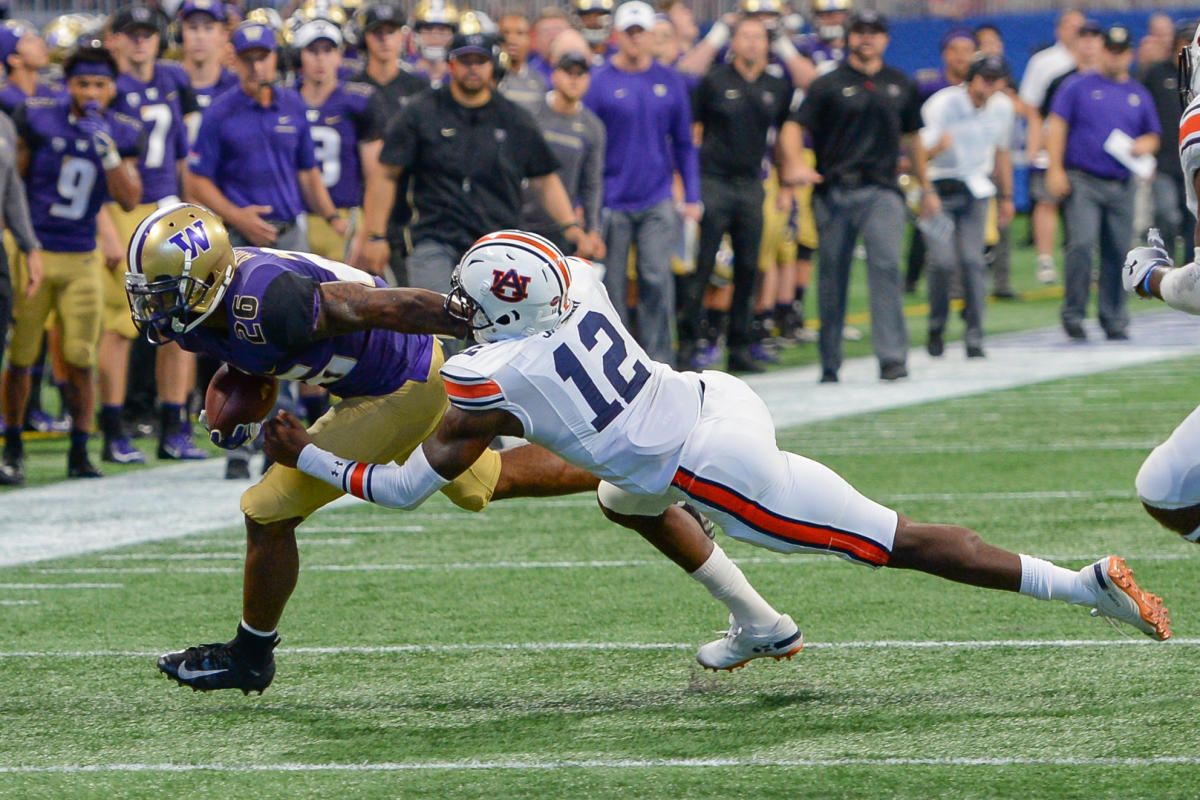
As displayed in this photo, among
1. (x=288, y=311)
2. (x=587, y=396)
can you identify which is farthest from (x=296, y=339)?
(x=587, y=396)

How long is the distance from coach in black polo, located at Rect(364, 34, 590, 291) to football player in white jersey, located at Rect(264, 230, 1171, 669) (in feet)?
13.9

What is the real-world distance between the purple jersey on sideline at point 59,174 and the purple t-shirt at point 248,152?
497mm

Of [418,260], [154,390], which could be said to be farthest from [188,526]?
[154,390]

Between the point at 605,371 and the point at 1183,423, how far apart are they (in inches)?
54.9

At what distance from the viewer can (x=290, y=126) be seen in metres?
9.20

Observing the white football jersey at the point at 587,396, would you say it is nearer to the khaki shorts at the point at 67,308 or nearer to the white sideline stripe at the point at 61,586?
the white sideline stripe at the point at 61,586

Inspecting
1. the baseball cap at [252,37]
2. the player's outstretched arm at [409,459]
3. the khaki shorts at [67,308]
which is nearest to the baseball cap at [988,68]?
the baseball cap at [252,37]

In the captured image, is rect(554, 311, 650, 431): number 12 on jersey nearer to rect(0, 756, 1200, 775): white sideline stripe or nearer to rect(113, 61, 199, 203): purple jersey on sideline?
rect(0, 756, 1200, 775): white sideline stripe

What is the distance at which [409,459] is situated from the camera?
15.0 ft

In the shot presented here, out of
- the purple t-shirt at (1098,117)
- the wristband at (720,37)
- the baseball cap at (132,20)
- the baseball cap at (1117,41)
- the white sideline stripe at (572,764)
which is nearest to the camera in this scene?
the white sideline stripe at (572,764)

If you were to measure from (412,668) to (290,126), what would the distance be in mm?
4525

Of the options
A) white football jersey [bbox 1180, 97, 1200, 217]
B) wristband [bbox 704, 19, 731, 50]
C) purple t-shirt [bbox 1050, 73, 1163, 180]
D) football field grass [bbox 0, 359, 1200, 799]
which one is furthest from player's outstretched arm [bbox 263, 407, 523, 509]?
wristband [bbox 704, 19, 731, 50]

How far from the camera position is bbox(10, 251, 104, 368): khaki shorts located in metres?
8.87

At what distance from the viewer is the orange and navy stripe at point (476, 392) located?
4.44 m
